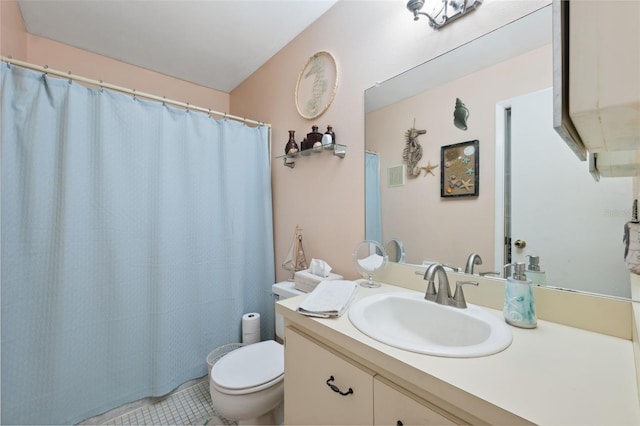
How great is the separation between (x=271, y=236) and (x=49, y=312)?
124 cm

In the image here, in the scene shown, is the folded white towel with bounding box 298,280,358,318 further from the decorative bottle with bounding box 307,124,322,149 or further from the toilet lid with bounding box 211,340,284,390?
the decorative bottle with bounding box 307,124,322,149

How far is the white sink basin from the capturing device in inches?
26.2

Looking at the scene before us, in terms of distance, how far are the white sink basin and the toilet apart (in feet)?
2.08

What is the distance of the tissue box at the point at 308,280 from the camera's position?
143cm

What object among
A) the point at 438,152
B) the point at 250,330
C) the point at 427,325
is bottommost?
the point at 250,330

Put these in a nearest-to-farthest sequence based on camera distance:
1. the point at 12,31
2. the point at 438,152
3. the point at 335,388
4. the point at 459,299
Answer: the point at 335,388 < the point at 459,299 < the point at 438,152 < the point at 12,31

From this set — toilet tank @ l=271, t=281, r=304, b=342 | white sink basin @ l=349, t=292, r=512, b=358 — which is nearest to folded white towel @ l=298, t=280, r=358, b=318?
white sink basin @ l=349, t=292, r=512, b=358

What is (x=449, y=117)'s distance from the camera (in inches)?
42.9

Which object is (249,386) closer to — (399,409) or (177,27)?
(399,409)

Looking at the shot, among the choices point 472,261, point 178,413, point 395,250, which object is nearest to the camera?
point 472,261

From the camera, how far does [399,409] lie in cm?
63

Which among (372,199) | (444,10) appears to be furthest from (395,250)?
(444,10)

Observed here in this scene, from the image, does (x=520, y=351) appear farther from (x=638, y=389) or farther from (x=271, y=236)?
(x=271, y=236)

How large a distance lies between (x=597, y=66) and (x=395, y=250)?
1040 millimetres
